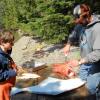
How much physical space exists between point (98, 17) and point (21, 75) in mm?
1472

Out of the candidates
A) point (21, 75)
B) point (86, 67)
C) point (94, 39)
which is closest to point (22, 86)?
point (21, 75)

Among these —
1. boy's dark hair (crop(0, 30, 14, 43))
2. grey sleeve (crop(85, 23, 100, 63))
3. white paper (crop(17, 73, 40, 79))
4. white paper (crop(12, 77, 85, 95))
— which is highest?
boy's dark hair (crop(0, 30, 14, 43))

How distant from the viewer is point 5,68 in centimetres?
502

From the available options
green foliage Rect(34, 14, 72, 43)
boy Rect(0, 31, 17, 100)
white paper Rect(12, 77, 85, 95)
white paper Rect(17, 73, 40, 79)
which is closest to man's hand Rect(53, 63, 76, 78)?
white paper Rect(12, 77, 85, 95)

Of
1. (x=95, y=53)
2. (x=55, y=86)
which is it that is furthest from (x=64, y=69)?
(x=95, y=53)

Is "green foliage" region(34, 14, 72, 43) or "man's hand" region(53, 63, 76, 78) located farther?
"green foliage" region(34, 14, 72, 43)

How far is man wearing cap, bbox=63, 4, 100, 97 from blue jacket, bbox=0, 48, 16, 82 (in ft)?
2.68

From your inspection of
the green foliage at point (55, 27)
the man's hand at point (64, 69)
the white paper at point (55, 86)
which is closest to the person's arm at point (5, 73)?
the white paper at point (55, 86)

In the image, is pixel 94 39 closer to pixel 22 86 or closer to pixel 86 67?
pixel 86 67

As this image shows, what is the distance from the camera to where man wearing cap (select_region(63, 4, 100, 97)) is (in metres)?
5.00

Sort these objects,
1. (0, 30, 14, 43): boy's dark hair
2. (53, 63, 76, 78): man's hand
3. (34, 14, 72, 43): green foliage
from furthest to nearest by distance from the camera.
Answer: (34, 14, 72, 43): green foliage < (53, 63, 76, 78): man's hand < (0, 30, 14, 43): boy's dark hair

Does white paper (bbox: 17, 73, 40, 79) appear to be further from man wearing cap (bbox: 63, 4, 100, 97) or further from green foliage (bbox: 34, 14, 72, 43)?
green foliage (bbox: 34, 14, 72, 43)

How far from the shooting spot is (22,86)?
20.5 feet

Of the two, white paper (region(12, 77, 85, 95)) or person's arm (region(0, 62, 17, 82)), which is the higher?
person's arm (region(0, 62, 17, 82))
